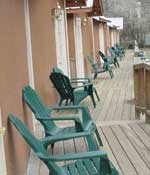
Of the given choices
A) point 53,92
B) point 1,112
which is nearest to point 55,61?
point 53,92

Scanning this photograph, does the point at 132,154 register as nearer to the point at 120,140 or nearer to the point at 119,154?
the point at 119,154

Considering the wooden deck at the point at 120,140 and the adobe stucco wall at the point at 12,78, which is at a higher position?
the adobe stucco wall at the point at 12,78

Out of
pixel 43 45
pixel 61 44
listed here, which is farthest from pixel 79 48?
pixel 43 45

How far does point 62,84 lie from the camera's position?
9.48 meters

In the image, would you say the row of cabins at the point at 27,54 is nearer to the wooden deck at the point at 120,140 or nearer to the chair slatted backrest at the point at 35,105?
the chair slatted backrest at the point at 35,105

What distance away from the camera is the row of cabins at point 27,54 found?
4211mm

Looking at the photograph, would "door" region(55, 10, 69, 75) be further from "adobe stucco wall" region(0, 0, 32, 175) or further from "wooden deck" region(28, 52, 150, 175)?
"adobe stucco wall" region(0, 0, 32, 175)

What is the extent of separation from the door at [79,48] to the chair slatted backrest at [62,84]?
537 centimetres

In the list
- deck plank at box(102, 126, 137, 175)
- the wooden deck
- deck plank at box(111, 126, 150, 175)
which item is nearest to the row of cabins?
the wooden deck

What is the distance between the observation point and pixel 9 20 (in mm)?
4684

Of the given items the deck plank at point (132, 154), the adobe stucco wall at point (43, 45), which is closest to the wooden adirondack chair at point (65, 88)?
the adobe stucco wall at point (43, 45)

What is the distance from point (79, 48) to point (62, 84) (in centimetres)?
644

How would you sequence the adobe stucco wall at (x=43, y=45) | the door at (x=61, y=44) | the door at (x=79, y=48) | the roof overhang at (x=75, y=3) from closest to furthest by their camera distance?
the adobe stucco wall at (x=43, y=45) < the door at (x=61, y=44) < the roof overhang at (x=75, y=3) < the door at (x=79, y=48)

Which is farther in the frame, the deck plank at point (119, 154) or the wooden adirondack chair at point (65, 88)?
the wooden adirondack chair at point (65, 88)
